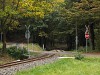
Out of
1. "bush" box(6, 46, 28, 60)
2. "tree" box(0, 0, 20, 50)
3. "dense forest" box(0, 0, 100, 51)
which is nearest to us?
"tree" box(0, 0, 20, 50)

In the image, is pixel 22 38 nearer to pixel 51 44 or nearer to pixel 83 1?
pixel 51 44

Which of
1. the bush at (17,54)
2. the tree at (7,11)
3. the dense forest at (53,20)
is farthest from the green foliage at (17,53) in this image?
the tree at (7,11)

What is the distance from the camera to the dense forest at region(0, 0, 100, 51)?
114 feet

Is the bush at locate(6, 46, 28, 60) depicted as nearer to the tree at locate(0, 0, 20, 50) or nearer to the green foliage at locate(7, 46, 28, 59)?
the green foliage at locate(7, 46, 28, 59)

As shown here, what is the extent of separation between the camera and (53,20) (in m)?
68.7

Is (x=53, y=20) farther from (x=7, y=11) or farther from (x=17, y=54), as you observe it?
(x=7, y=11)

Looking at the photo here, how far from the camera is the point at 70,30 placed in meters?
64.5

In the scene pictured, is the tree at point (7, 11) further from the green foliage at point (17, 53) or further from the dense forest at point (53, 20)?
the green foliage at point (17, 53)

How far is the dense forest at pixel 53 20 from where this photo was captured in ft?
114

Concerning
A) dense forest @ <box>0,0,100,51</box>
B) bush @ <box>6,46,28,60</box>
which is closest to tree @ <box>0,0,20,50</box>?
dense forest @ <box>0,0,100,51</box>

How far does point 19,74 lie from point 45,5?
64.3 feet

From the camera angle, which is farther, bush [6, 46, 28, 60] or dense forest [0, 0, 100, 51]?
bush [6, 46, 28, 60]

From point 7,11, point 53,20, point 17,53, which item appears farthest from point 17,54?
point 53,20

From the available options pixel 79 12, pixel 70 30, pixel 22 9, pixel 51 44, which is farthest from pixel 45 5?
pixel 51 44
